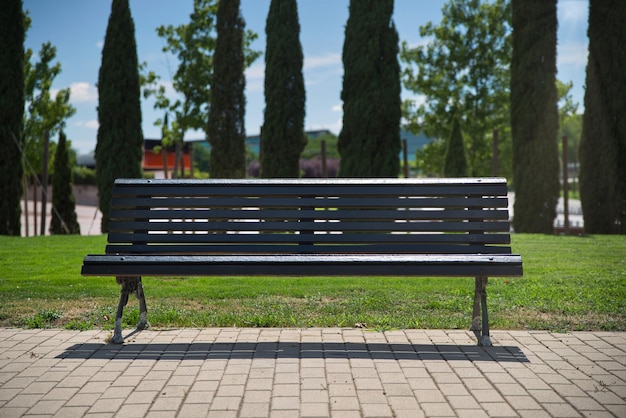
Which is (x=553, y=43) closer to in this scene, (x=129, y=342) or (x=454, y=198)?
(x=454, y=198)

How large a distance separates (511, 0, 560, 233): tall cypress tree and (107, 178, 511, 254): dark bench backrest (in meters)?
12.2

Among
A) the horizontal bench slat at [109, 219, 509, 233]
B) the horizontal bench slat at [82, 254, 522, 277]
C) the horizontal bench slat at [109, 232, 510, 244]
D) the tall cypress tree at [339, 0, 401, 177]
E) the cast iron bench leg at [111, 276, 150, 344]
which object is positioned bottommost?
the cast iron bench leg at [111, 276, 150, 344]

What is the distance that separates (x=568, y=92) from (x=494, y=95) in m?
4.52

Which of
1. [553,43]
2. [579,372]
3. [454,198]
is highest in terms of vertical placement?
[553,43]

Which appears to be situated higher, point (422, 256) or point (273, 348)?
point (422, 256)

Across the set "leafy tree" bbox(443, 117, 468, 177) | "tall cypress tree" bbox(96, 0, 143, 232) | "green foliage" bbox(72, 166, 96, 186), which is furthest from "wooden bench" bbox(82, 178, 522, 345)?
"green foliage" bbox(72, 166, 96, 186)

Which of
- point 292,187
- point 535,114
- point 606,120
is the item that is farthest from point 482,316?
point 535,114

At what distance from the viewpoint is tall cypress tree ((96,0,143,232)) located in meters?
18.7

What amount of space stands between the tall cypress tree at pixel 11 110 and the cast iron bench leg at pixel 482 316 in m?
14.3

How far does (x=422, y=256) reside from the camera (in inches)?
186

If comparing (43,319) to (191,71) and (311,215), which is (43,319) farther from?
(191,71)

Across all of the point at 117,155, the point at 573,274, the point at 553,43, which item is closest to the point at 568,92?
the point at 553,43

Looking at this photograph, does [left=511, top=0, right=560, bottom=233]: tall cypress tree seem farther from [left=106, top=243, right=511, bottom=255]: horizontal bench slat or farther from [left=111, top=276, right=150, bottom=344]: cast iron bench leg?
[left=111, top=276, right=150, bottom=344]: cast iron bench leg

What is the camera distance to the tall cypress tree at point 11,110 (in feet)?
53.0
